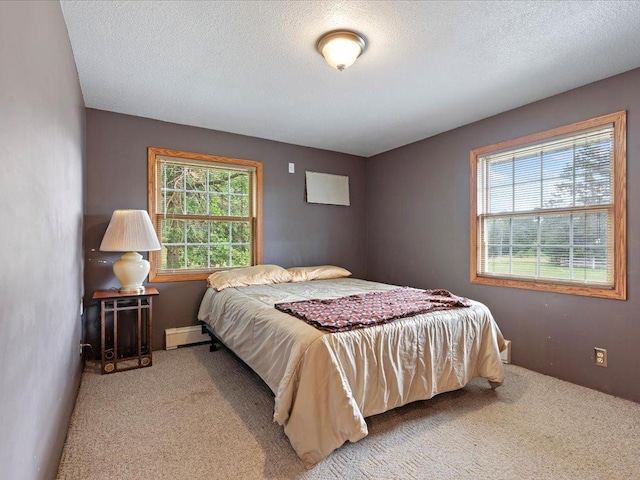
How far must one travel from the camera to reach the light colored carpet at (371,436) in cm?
161

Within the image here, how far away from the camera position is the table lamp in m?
2.76

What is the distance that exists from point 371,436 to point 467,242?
2.26 m

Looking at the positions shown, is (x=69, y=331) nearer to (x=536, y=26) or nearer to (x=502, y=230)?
(x=536, y=26)

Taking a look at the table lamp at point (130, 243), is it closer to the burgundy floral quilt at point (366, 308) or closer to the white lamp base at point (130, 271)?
the white lamp base at point (130, 271)

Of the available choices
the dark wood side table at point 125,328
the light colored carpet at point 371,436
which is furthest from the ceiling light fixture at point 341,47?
the dark wood side table at point 125,328

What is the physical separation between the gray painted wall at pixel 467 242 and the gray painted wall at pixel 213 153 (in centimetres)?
46

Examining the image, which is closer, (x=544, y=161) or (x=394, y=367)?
(x=394, y=367)

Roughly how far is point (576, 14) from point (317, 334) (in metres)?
2.23

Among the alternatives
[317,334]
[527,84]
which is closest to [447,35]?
[527,84]

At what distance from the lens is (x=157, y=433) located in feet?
6.28

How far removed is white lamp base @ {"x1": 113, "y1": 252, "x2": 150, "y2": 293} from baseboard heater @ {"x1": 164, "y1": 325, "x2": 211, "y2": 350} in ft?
2.08

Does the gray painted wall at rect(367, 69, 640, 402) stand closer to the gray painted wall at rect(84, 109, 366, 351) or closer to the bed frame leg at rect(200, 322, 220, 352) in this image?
the gray painted wall at rect(84, 109, 366, 351)

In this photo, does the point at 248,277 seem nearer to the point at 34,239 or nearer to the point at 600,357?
the point at 34,239

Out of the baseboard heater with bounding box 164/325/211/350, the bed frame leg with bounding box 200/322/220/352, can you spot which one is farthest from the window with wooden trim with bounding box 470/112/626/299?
the baseboard heater with bounding box 164/325/211/350
